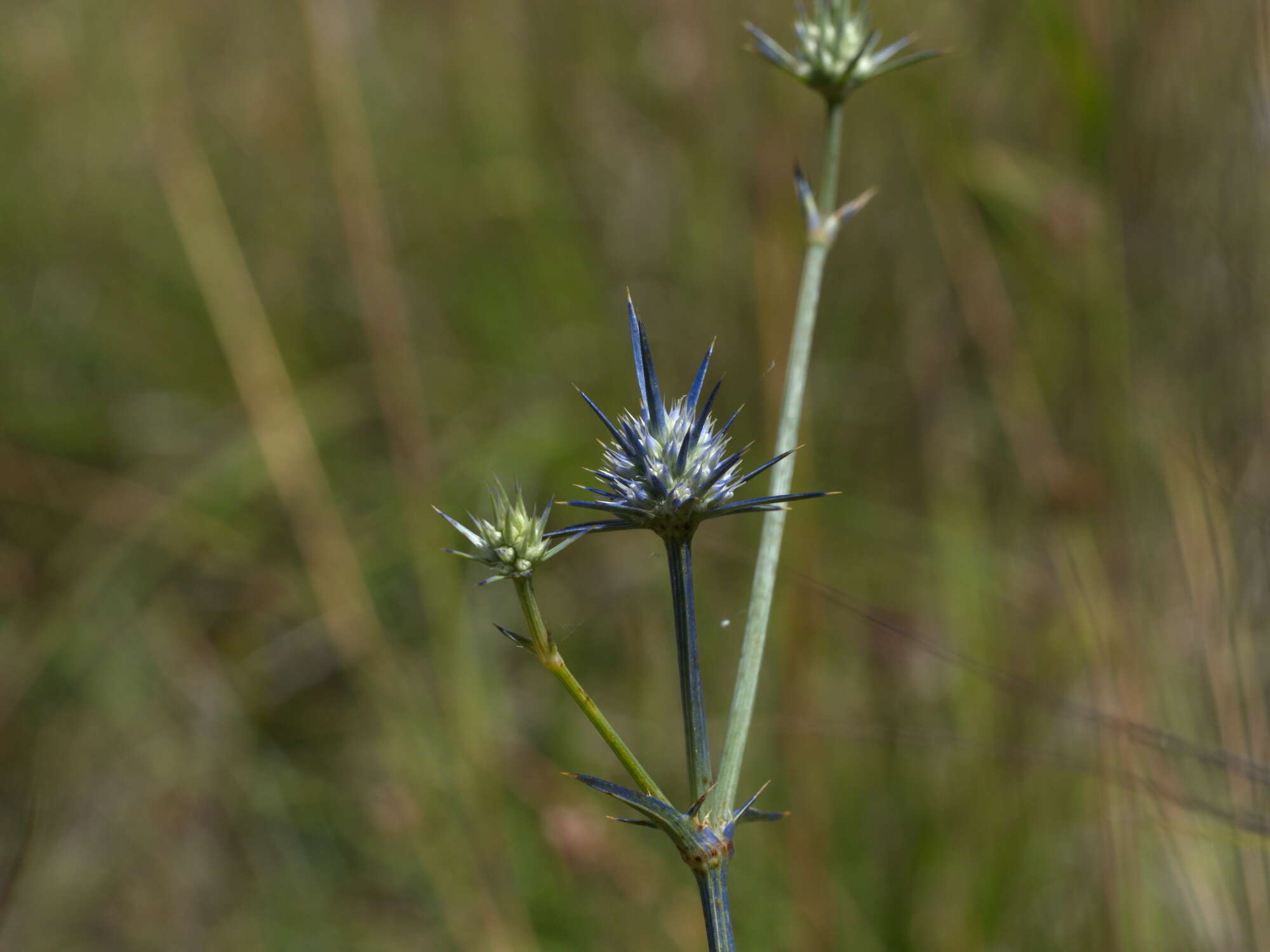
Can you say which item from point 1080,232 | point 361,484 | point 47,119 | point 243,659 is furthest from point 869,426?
point 47,119

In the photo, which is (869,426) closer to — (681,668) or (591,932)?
(591,932)

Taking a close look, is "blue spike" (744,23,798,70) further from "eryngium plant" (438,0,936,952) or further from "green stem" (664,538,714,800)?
"green stem" (664,538,714,800)

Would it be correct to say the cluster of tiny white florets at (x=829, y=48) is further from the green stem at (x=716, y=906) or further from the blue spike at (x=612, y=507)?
the green stem at (x=716, y=906)

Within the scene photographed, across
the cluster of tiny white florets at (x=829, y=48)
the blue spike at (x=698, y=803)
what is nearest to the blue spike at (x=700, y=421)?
the blue spike at (x=698, y=803)

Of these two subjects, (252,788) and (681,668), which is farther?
(252,788)

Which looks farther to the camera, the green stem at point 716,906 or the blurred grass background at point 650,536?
the blurred grass background at point 650,536

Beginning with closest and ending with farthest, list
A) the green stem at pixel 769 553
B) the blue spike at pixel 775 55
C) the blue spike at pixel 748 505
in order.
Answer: the blue spike at pixel 748 505 → the green stem at pixel 769 553 → the blue spike at pixel 775 55

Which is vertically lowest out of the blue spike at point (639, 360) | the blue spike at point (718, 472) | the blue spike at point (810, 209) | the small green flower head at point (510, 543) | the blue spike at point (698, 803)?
the blue spike at point (698, 803)
